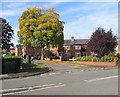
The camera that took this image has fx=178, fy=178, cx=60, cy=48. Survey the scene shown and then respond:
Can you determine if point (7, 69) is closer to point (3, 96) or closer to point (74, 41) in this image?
point (3, 96)

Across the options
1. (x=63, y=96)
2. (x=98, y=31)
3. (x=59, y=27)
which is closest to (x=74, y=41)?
(x=59, y=27)

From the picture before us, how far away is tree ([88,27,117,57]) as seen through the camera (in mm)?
32031

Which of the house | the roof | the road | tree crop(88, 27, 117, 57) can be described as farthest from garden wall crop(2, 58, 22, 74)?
the roof

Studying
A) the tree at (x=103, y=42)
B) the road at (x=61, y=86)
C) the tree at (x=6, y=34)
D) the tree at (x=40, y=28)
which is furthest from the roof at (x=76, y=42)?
the road at (x=61, y=86)

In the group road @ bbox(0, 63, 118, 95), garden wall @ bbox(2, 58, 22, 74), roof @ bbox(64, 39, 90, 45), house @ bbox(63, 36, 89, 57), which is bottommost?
road @ bbox(0, 63, 118, 95)

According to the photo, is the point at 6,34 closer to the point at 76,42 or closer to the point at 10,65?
the point at 10,65

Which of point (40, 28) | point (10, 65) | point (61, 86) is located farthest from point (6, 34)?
point (40, 28)

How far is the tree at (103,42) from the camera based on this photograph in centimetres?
3203

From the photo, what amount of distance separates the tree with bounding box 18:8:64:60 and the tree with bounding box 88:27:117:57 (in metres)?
9.48

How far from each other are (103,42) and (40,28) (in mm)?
14270

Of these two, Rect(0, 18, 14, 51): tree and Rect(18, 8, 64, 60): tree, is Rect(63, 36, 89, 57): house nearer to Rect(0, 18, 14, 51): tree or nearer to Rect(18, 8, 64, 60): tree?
Rect(18, 8, 64, 60): tree

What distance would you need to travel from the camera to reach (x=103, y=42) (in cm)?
3203

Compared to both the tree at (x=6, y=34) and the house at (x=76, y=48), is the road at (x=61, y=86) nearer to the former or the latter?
the tree at (x=6, y=34)

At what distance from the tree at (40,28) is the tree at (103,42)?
948 centimetres
